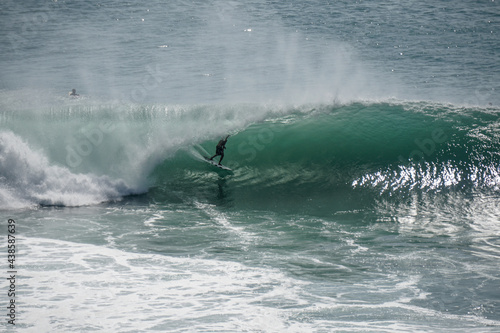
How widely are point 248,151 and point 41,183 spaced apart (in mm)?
5208

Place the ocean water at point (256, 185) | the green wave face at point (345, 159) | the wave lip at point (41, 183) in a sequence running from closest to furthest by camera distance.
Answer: the ocean water at point (256, 185) → the wave lip at point (41, 183) → the green wave face at point (345, 159)

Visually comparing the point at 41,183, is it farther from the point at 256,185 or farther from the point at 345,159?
the point at 345,159

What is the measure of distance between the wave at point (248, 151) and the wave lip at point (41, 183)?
0.07 feet

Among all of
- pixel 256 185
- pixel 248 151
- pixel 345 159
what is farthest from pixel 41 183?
pixel 345 159

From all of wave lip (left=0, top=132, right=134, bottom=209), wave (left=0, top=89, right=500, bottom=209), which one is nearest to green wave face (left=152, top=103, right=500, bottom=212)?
wave (left=0, top=89, right=500, bottom=209)

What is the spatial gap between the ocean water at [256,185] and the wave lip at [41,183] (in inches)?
1.7

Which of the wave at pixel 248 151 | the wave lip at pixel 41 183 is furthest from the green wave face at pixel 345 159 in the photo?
the wave lip at pixel 41 183

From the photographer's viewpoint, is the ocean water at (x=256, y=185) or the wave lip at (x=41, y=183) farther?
the wave lip at (x=41, y=183)

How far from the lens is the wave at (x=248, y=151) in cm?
1248

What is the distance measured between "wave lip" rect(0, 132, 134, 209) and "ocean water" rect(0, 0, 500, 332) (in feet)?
0.14

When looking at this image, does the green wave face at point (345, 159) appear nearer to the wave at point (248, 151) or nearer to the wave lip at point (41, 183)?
the wave at point (248, 151)

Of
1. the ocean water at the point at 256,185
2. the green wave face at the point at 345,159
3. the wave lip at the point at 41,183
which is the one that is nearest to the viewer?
the ocean water at the point at 256,185

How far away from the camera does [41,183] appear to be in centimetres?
1236

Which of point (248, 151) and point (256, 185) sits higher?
point (248, 151)
